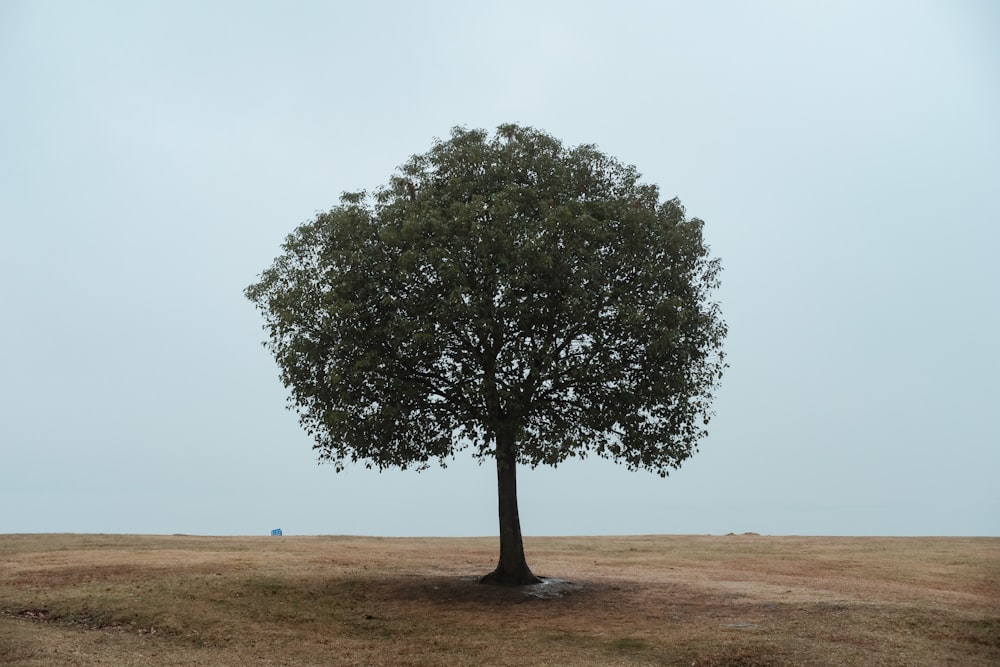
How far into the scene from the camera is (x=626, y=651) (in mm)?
23062

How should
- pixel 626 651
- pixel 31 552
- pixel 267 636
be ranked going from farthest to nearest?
pixel 31 552, pixel 267 636, pixel 626 651

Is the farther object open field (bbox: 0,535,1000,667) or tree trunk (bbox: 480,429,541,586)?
tree trunk (bbox: 480,429,541,586)

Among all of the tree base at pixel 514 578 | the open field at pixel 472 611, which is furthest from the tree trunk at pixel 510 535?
the open field at pixel 472 611

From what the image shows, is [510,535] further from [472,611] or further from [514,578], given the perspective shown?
[472,611]

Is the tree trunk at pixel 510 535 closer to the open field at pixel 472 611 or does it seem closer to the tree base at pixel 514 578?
the tree base at pixel 514 578

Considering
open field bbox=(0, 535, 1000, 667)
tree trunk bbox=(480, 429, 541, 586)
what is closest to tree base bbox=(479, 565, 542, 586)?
tree trunk bbox=(480, 429, 541, 586)

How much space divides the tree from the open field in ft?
15.6

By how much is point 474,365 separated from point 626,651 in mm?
12147

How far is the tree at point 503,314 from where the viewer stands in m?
29.6

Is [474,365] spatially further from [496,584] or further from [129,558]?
[129,558]

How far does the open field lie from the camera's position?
896 inches

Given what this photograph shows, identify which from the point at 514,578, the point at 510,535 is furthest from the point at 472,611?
the point at 510,535

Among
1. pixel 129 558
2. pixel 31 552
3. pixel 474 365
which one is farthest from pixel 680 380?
pixel 31 552

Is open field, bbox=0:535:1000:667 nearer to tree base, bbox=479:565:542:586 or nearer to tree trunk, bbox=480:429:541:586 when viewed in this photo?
tree base, bbox=479:565:542:586
